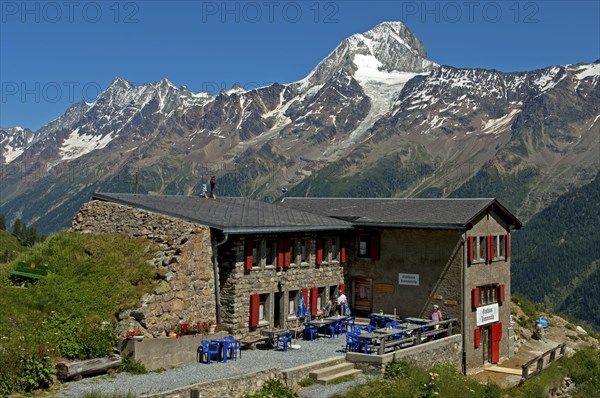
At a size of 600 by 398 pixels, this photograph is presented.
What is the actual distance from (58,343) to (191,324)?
234 inches

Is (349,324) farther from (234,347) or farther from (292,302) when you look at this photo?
(234,347)

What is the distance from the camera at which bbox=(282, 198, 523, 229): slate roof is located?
35688 millimetres

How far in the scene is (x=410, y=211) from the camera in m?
38.7

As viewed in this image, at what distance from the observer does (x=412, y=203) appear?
136 feet

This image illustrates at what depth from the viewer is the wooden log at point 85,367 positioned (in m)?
21.8

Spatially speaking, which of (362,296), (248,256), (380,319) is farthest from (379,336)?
(362,296)

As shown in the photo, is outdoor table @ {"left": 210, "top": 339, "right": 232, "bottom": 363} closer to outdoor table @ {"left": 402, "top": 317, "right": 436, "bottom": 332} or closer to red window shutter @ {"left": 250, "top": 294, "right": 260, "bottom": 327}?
red window shutter @ {"left": 250, "top": 294, "right": 260, "bottom": 327}

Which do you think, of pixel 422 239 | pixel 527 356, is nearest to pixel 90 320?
pixel 422 239

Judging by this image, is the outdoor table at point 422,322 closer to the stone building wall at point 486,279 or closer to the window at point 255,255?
the stone building wall at point 486,279

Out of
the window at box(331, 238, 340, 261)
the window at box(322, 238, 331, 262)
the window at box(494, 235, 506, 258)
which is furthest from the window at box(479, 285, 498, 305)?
the window at box(322, 238, 331, 262)

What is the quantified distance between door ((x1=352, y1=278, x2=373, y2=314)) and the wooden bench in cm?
1727

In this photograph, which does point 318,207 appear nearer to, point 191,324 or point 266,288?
point 266,288

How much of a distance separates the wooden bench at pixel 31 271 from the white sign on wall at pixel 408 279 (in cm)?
1797

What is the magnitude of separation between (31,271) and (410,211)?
2019 centimetres
